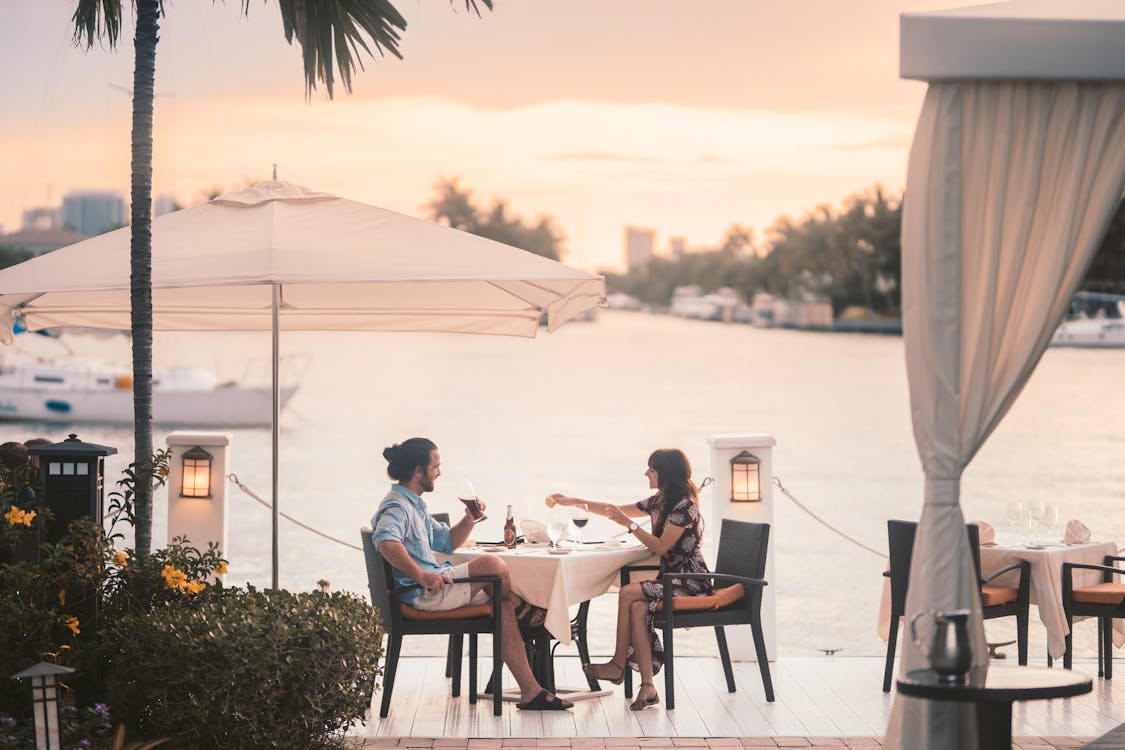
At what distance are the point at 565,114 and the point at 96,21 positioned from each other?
3341 inches

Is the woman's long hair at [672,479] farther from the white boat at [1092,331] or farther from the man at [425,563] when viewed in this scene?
the white boat at [1092,331]

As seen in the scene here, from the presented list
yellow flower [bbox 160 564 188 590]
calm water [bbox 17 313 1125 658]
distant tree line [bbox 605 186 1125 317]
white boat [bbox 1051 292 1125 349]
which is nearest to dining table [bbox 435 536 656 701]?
calm water [bbox 17 313 1125 658]

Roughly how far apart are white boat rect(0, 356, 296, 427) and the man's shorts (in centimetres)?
4490

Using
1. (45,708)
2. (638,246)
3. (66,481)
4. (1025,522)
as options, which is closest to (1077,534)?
(1025,522)

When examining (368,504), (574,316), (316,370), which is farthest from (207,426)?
(574,316)

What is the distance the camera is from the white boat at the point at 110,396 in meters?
51.6

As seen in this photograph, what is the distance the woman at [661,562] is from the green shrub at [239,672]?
5.40 ft

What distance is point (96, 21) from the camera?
5.73 metres

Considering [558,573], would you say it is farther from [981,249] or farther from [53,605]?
[981,249]

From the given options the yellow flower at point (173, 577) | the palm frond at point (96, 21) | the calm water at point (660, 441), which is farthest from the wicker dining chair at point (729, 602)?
the palm frond at point (96, 21)

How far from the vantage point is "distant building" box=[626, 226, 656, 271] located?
14535 cm

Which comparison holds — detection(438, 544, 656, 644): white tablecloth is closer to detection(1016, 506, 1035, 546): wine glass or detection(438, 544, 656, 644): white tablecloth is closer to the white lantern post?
the white lantern post

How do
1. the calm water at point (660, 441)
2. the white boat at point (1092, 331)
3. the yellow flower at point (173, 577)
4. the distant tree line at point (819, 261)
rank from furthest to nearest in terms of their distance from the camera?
the distant tree line at point (819, 261)
the white boat at point (1092, 331)
the calm water at point (660, 441)
the yellow flower at point (173, 577)

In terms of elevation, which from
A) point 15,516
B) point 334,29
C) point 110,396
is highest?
point 334,29
